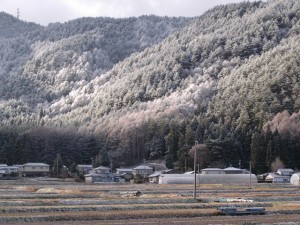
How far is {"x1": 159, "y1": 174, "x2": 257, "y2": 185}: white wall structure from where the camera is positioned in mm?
89562

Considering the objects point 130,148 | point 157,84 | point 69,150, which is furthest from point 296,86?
point 157,84

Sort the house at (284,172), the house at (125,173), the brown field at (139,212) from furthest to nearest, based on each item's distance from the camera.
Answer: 1. the house at (125,173)
2. the house at (284,172)
3. the brown field at (139,212)

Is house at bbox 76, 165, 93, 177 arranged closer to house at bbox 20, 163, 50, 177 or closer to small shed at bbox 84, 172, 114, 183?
house at bbox 20, 163, 50, 177

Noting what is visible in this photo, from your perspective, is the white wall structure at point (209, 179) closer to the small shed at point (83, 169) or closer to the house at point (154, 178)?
the house at point (154, 178)

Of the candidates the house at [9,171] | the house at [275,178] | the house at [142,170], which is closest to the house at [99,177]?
the house at [142,170]

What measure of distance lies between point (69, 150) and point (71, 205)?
85.0 meters

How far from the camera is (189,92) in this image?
174500mm

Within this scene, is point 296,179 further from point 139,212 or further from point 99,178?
point 139,212

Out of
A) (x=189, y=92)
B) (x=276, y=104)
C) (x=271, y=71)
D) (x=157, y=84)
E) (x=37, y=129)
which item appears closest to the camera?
(x=276, y=104)

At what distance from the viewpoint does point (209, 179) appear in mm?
90438

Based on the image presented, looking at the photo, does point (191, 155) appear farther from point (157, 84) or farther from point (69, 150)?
point (157, 84)

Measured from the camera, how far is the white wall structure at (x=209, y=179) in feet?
294

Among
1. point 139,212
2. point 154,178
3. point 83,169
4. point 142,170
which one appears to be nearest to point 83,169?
point 83,169

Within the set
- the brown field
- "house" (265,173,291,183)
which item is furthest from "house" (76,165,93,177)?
the brown field
